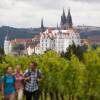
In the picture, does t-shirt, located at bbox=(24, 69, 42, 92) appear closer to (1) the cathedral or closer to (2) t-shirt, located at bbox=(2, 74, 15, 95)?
(2) t-shirt, located at bbox=(2, 74, 15, 95)

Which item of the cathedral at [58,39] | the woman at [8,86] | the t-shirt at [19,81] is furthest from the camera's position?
the cathedral at [58,39]

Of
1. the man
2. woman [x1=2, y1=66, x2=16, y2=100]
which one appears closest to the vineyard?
the man

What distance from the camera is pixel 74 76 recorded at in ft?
69.2

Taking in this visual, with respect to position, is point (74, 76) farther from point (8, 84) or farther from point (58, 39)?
point (58, 39)

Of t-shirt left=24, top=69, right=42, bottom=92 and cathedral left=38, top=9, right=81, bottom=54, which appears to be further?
cathedral left=38, top=9, right=81, bottom=54

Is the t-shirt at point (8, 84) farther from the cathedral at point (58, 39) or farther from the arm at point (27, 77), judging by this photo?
the cathedral at point (58, 39)

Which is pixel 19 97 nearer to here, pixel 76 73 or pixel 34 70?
pixel 34 70

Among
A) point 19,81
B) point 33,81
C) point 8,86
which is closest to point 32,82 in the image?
point 33,81

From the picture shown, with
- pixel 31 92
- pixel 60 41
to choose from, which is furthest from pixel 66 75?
pixel 60 41

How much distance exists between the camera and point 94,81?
55.5 feet

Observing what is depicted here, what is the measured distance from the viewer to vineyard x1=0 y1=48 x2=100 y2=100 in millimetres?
17000

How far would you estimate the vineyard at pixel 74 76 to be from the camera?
669 inches

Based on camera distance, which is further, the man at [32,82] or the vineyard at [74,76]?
the vineyard at [74,76]

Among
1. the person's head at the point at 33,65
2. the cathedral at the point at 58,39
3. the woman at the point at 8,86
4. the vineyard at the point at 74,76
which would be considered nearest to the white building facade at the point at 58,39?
the cathedral at the point at 58,39
